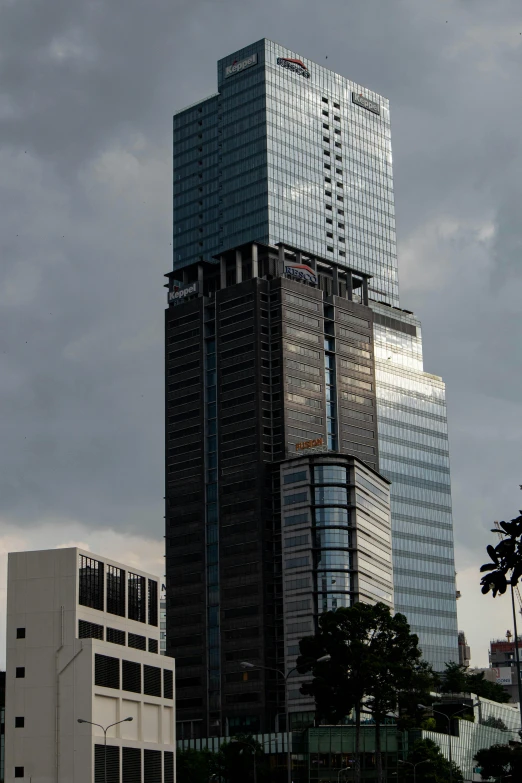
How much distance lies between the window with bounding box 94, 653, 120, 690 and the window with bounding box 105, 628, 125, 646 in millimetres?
5913

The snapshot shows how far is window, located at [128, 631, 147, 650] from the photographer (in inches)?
6195

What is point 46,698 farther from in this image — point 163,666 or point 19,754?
point 163,666

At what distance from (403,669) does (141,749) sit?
3209cm

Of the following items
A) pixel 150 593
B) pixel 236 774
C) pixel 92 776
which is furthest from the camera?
pixel 236 774

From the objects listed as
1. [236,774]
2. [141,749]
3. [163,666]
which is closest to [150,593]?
[163,666]

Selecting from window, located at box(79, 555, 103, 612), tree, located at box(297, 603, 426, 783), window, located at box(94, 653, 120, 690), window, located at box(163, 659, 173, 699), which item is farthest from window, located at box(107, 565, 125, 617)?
tree, located at box(297, 603, 426, 783)

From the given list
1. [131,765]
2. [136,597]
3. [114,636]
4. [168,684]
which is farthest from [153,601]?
[131,765]

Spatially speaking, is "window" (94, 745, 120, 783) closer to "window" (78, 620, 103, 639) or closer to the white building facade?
the white building facade

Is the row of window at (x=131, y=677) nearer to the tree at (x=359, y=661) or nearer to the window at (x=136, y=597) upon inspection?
the window at (x=136, y=597)

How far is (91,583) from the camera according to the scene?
479ft

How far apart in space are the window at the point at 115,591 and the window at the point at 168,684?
1214cm

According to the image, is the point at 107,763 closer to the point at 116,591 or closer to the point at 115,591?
the point at 115,591

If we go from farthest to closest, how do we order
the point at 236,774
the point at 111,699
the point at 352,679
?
the point at 236,774, the point at 352,679, the point at 111,699

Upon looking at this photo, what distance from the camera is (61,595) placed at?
465ft
